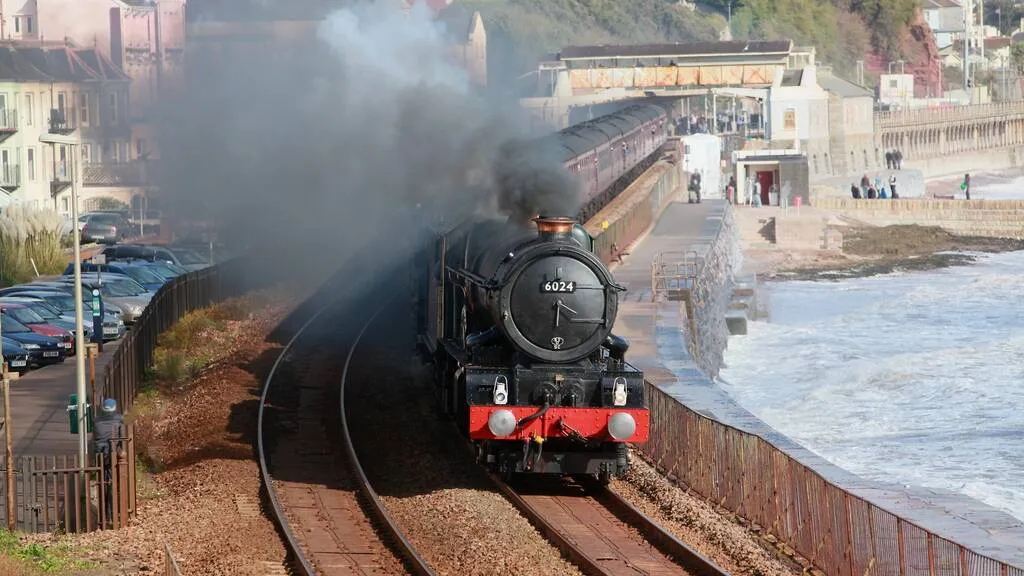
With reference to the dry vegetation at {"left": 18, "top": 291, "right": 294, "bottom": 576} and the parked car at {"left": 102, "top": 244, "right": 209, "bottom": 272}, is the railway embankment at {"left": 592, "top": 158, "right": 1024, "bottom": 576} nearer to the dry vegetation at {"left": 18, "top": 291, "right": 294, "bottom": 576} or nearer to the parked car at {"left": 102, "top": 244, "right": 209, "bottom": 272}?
the dry vegetation at {"left": 18, "top": 291, "right": 294, "bottom": 576}

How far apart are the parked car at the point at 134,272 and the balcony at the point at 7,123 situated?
11133 mm

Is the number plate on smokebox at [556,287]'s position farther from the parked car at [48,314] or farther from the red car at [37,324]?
the parked car at [48,314]

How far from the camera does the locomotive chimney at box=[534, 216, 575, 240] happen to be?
16938mm

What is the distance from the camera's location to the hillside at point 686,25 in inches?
4732

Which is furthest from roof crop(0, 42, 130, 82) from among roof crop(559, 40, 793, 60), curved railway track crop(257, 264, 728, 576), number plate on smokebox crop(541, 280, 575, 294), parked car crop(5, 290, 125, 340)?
roof crop(559, 40, 793, 60)

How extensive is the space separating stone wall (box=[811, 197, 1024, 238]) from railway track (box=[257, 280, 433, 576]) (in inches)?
2553

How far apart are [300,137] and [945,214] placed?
55.0 m

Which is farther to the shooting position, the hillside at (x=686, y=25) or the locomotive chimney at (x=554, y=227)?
the hillside at (x=686, y=25)

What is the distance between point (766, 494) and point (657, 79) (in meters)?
82.6

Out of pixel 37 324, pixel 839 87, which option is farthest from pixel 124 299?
pixel 839 87

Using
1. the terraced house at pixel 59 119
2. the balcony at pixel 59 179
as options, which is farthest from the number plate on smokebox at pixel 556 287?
the balcony at pixel 59 179

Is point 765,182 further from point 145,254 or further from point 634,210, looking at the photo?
point 145,254

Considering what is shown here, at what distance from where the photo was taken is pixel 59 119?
39.9 meters

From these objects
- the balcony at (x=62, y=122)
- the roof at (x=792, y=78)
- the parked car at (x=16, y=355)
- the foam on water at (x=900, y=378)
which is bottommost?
the foam on water at (x=900, y=378)
